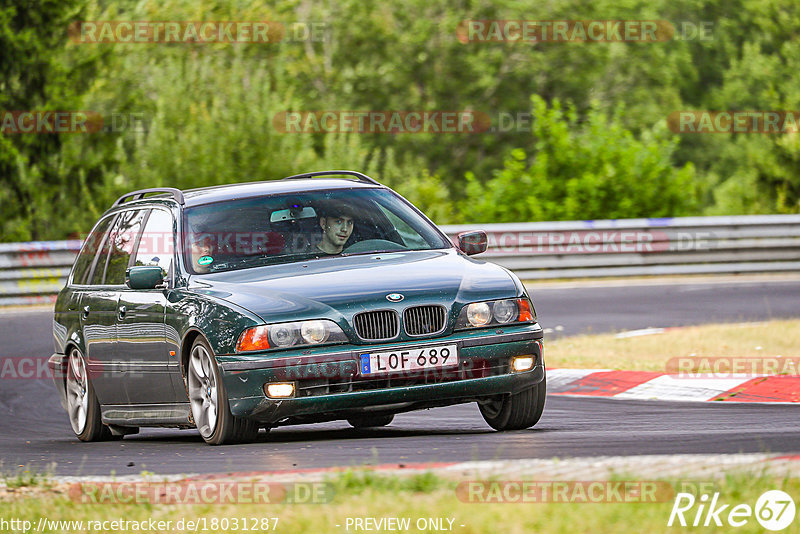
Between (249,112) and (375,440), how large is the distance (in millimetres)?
16516

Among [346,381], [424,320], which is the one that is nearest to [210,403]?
[346,381]

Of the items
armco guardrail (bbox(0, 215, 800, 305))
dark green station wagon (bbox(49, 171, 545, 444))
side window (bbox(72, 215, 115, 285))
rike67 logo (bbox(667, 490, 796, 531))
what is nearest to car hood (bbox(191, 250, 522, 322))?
dark green station wagon (bbox(49, 171, 545, 444))

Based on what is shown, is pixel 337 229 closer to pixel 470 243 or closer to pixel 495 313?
pixel 470 243

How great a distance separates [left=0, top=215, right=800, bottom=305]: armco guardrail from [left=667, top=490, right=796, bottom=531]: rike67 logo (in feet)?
50.9

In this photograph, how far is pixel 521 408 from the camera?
8070mm

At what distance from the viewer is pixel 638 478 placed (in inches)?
214

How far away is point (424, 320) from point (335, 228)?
1345mm

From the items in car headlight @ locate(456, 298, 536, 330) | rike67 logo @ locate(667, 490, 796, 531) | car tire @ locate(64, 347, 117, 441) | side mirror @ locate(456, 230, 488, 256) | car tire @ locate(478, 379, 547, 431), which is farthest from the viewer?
car tire @ locate(64, 347, 117, 441)

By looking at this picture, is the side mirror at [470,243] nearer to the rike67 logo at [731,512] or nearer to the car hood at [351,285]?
the car hood at [351,285]

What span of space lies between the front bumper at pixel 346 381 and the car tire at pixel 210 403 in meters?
0.13

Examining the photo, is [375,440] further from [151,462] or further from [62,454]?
[62,454]

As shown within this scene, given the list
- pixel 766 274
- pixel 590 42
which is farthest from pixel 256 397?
pixel 590 42

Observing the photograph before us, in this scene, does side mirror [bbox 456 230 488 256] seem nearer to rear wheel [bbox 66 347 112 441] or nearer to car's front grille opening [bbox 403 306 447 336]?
car's front grille opening [bbox 403 306 447 336]

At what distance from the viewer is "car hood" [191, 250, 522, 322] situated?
7422 mm
